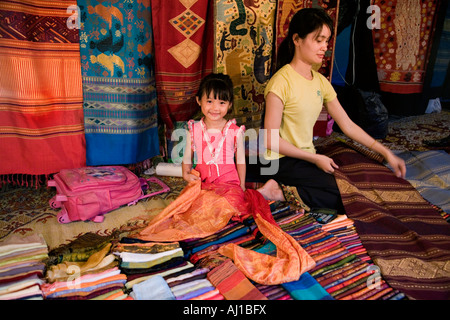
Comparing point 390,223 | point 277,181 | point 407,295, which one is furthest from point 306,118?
point 407,295

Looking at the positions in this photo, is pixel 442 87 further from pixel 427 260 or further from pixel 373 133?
pixel 427 260

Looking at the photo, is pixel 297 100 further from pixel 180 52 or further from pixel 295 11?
pixel 295 11

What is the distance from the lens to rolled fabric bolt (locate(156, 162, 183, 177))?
2.96 meters

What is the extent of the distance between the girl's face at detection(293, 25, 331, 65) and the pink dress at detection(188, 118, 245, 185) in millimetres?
571

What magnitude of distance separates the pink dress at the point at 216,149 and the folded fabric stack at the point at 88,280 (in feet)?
2.61

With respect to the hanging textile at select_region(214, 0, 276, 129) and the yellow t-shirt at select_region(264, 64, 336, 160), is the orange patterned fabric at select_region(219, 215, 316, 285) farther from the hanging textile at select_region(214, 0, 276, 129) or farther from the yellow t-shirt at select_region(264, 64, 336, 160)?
the hanging textile at select_region(214, 0, 276, 129)

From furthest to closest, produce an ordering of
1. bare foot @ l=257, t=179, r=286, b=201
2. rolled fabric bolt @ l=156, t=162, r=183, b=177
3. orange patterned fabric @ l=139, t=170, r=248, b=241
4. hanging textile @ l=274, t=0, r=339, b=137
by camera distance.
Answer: hanging textile @ l=274, t=0, r=339, b=137 < rolled fabric bolt @ l=156, t=162, r=183, b=177 < bare foot @ l=257, t=179, r=286, b=201 < orange patterned fabric @ l=139, t=170, r=248, b=241

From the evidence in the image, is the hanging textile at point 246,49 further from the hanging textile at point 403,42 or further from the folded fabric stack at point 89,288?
the folded fabric stack at point 89,288

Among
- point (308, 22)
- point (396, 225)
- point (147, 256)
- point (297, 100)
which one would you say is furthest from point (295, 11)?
point (147, 256)

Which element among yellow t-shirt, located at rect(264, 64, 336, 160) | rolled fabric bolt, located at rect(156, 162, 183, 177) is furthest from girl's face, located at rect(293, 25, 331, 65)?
rolled fabric bolt, located at rect(156, 162, 183, 177)

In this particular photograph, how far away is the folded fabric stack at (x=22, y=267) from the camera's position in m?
1.53

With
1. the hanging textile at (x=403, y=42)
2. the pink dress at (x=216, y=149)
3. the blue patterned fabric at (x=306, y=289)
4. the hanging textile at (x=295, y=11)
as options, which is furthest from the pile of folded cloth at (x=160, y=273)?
the hanging textile at (x=403, y=42)

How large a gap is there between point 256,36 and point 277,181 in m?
1.24

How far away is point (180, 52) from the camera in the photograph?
2865 mm
